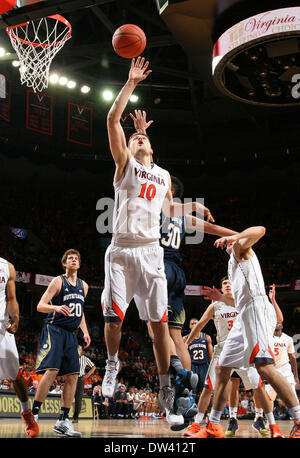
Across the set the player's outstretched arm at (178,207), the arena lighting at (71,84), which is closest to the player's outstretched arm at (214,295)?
the player's outstretched arm at (178,207)

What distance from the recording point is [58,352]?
6.20m

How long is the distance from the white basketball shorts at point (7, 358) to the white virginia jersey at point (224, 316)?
316 cm

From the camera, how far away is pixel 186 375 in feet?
15.0

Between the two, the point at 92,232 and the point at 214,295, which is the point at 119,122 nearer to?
the point at 214,295

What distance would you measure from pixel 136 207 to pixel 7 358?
2270mm

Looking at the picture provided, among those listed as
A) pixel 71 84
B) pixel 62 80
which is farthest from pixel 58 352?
pixel 71 84

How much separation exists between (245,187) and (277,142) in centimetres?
301

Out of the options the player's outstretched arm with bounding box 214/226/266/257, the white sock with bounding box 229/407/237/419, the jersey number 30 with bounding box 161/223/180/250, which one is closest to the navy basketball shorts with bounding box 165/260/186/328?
the jersey number 30 with bounding box 161/223/180/250

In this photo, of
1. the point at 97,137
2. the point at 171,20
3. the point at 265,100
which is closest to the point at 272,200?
the point at 97,137

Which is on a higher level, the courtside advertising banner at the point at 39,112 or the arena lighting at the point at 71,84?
the arena lighting at the point at 71,84

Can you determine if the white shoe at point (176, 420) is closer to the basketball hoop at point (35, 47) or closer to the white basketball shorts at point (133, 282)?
the white basketball shorts at point (133, 282)

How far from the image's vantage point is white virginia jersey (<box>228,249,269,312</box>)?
5527 millimetres

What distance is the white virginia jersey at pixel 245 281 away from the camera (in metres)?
5.53
